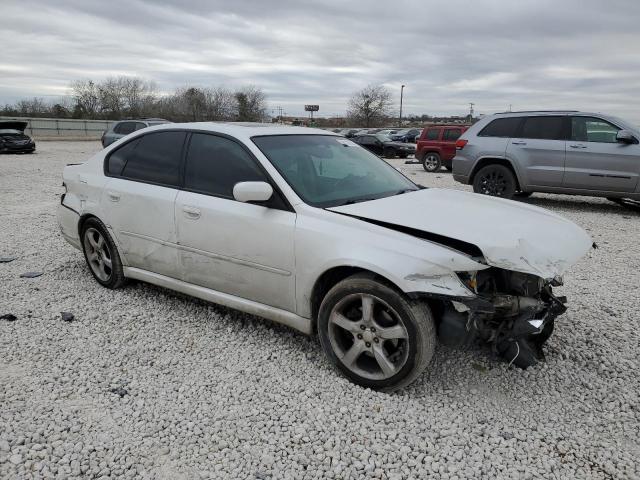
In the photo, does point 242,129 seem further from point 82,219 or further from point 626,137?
point 626,137

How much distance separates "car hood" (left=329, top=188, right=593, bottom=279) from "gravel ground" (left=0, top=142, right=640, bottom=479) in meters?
0.86

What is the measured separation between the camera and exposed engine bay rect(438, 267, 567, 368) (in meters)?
2.78

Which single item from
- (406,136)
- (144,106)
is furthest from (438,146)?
(144,106)

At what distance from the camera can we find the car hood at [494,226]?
2734 mm

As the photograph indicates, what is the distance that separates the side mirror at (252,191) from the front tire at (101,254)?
186 cm

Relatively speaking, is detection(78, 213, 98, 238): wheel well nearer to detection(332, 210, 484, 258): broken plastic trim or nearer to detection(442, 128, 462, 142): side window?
detection(332, 210, 484, 258): broken plastic trim

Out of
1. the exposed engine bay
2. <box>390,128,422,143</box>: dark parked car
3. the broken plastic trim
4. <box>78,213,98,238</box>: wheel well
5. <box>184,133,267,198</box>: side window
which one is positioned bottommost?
the exposed engine bay

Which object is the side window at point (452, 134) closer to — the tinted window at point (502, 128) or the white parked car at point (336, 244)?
the tinted window at point (502, 128)

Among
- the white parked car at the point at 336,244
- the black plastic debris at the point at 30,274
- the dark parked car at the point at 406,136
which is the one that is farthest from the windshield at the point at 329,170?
the dark parked car at the point at 406,136

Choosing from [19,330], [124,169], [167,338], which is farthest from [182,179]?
[19,330]

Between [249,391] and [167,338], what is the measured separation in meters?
1.03

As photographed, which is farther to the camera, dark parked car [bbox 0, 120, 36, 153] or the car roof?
dark parked car [bbox 0, 120, 36, 153]

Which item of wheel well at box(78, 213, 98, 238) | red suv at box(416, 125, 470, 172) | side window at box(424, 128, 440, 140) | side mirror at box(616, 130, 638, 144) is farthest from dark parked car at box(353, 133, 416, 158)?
wheel well at box(78, 213, 98, 238)

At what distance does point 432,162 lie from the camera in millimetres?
17531
